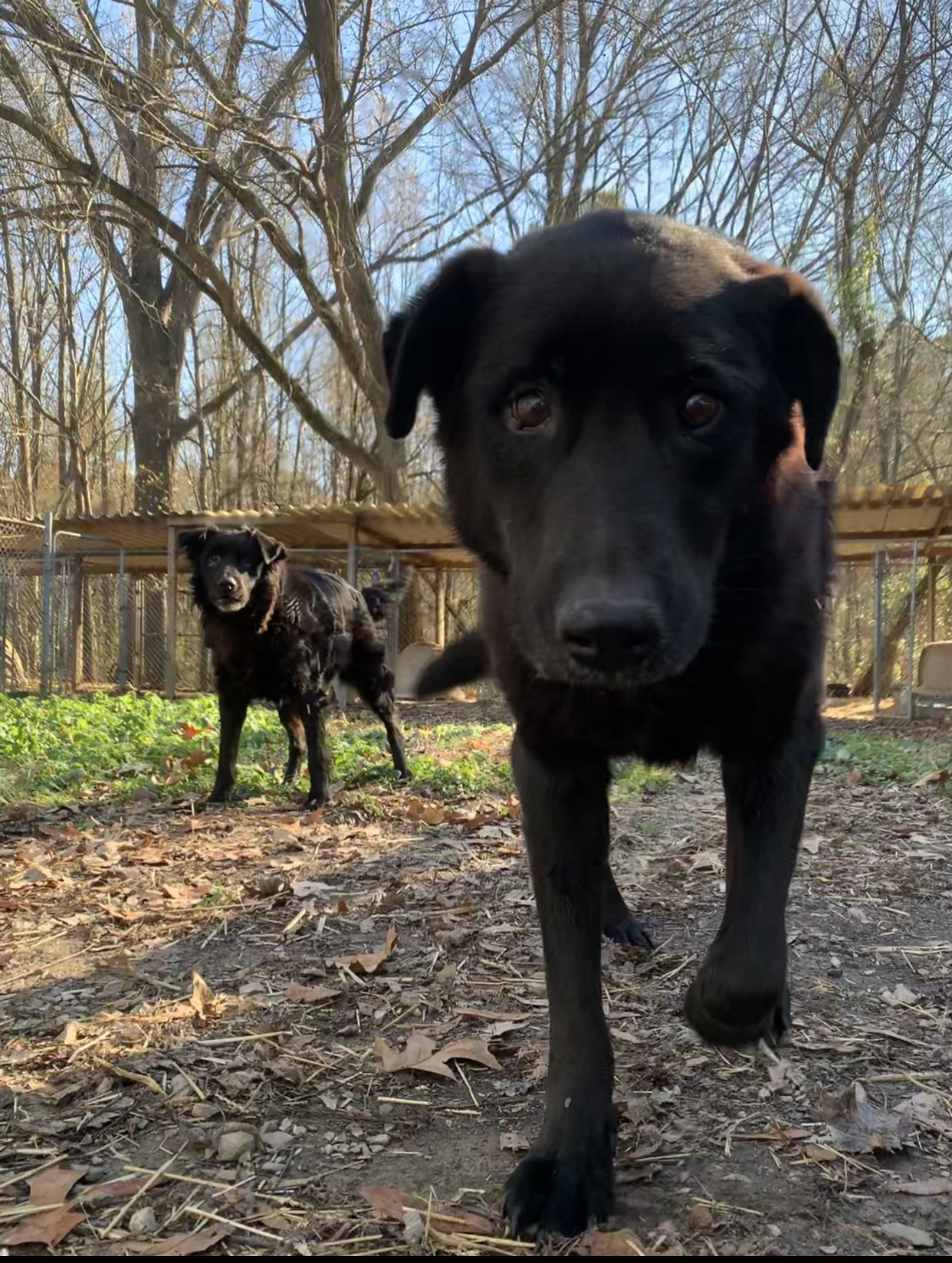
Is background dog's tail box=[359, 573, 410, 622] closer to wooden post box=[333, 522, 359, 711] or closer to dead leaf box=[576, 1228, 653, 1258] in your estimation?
wooden post box=[333, 522, 359, 711]

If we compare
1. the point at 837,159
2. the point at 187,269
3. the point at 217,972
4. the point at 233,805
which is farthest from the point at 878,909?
the point at 187,269

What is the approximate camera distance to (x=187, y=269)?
1452cm

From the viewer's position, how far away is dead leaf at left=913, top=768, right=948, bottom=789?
6.42m

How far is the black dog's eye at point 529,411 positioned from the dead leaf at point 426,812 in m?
3.90

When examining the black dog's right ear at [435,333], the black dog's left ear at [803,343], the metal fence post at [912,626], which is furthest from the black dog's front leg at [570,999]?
the metal fence post at [912,626]

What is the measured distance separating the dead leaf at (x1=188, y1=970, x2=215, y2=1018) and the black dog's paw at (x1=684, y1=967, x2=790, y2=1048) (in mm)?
1499

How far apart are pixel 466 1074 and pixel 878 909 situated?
2.02 metres

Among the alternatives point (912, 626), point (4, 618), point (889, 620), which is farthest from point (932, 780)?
point (889, 620)

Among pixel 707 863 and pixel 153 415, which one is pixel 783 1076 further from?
pixel 153 415

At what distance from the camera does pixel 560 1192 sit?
1738 mm

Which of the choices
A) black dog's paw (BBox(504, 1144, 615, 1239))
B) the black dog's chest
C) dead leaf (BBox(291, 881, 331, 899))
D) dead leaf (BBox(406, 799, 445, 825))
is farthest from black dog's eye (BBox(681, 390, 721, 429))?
the black dog's chest

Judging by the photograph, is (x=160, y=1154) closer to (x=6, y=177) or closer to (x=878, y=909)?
(x=878, y=909)

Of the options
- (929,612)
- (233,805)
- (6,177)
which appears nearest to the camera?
(233,805)

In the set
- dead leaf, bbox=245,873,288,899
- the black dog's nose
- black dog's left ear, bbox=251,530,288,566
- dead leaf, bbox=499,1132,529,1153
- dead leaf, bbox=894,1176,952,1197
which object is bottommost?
dead leaf, bbox=245,873,288,899
